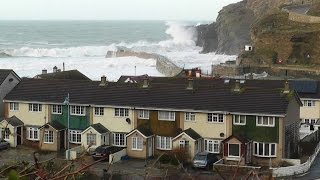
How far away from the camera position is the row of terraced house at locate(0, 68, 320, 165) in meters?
31.2

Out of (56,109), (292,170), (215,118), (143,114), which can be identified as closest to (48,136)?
(56,109)

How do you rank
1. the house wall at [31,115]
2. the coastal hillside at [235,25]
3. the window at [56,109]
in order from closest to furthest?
the window at [56,109] → the house wall at [31,115] → the coastal hillside at [235,25]

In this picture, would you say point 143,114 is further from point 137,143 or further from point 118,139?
point 118,139

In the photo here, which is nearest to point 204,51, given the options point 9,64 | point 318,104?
point 9,64

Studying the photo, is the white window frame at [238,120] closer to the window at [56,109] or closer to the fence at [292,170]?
the fence at [292,170]

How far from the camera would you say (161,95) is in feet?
112

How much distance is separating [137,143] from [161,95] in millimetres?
2977

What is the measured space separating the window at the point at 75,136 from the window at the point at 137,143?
11.2 ft

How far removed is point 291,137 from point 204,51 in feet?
338

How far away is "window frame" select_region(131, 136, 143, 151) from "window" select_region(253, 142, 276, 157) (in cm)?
574

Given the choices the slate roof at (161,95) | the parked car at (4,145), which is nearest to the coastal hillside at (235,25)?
the slate roof at (161,95)

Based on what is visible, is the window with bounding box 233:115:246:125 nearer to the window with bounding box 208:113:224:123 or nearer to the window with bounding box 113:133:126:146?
the window with bounding box 208:113:224:123

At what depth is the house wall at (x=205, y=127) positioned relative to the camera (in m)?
32.2

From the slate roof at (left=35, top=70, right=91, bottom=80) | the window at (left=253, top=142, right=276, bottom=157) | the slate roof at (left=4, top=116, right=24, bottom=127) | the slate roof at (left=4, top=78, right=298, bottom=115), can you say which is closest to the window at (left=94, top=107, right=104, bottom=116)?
the slate roof at (left=4, top=78, right=298, bottom=115)
